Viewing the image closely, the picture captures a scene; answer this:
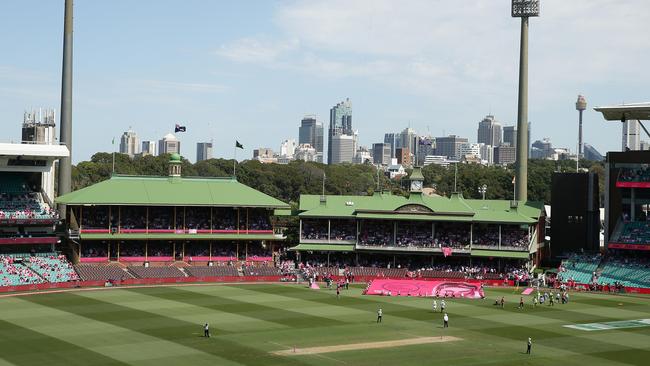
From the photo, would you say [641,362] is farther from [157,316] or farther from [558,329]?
[157,316]

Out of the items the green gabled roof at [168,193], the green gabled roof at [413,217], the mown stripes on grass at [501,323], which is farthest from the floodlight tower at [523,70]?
the mown stripes on grass at [501,323]

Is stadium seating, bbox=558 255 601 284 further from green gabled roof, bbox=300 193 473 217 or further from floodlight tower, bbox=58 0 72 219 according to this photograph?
floodlight tower, bbox=58 0 72 219

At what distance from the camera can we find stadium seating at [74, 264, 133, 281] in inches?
3413

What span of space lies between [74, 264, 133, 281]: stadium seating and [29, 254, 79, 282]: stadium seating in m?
0.89

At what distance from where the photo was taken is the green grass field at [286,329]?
165 feet

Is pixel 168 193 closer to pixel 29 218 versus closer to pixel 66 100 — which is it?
pixel 29 218

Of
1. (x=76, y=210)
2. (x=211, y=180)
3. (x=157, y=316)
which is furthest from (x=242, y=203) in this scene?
(x=157, y=316)

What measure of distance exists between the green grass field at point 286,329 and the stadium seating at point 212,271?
28.1 ft

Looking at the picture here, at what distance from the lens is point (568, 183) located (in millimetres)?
102750

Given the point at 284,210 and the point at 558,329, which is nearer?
the point at 558,329

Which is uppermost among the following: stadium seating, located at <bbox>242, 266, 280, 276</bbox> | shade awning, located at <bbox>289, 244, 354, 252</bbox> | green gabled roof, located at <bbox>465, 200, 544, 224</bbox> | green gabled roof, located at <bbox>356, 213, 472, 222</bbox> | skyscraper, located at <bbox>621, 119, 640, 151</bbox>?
skyscraper, located at <bbox>621, 119, 640, 151</bbox>

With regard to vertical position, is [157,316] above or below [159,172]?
below

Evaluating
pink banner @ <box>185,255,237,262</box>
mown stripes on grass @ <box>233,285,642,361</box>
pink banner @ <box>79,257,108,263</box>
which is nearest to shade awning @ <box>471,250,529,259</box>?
mown stripes on grass @ <box>233,285,642,361</box>

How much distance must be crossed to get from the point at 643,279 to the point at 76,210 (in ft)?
183
